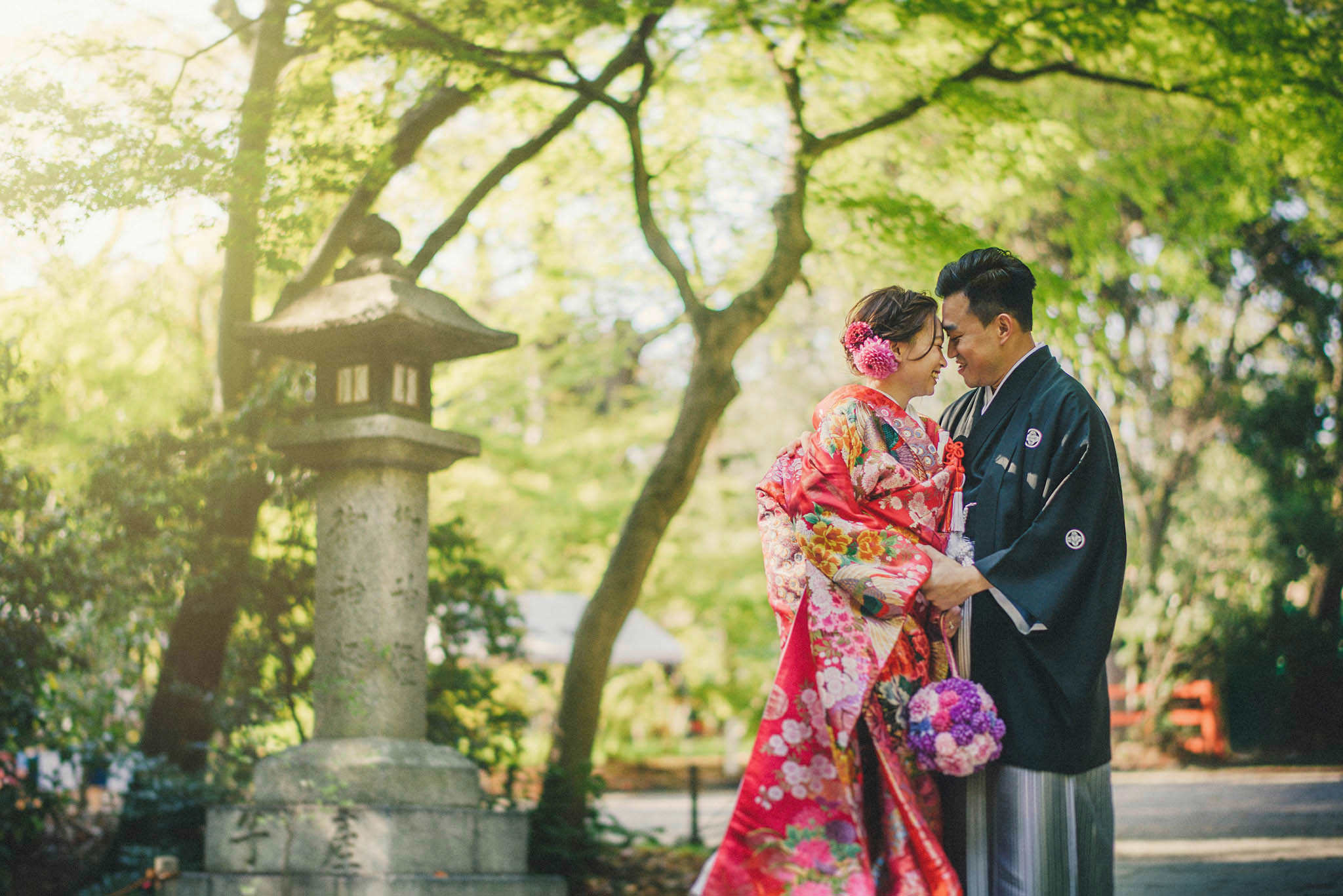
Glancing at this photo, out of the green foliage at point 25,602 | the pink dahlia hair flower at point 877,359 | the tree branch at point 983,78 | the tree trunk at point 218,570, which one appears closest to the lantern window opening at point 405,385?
the tree trunk at point 218,570

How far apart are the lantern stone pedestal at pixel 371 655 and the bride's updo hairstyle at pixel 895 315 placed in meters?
2.99

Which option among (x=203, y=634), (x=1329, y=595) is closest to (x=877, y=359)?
(x=203, y=634)

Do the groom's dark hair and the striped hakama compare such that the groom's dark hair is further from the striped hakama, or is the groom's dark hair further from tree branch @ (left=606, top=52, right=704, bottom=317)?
tree branch @ (left=606, top=52, right=704, bottom=317)

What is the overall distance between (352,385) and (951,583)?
3.77 metres

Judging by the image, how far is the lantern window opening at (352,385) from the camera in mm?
5656

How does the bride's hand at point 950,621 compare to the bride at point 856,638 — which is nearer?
A: the bride at point 856,638

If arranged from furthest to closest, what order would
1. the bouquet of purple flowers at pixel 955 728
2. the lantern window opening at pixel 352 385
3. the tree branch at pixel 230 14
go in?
the tree branch at pixel 230 14 → the lantern window opening at pixel 352 385 → the bouquet of purple flowers at pixel 955 728

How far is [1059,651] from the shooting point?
108 inches

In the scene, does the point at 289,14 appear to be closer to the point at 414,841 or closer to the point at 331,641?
the point at 331,641

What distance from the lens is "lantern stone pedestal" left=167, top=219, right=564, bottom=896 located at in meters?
5.06

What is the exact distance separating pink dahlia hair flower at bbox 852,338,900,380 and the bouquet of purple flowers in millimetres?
784

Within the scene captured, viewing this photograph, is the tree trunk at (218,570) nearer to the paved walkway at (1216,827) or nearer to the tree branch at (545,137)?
the tree branch at (545,137)

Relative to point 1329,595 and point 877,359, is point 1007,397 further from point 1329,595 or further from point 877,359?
point 1329,595

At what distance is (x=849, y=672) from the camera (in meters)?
2.77
